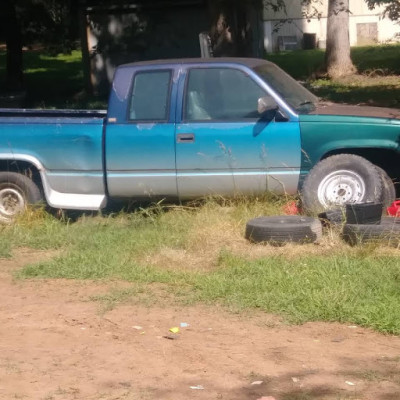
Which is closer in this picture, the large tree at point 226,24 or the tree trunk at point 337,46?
the large tree at point 226,24

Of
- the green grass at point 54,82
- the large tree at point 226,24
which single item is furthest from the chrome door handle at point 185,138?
the green grass at point 54,82

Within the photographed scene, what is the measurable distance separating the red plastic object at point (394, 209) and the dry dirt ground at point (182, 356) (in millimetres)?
2676

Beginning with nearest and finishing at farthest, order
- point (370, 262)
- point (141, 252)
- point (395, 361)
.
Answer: point (395, 361), point (370, 262), point (141, 252)

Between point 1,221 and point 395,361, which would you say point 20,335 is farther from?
point 1,221

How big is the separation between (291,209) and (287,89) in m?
1.31

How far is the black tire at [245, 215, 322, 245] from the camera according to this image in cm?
809

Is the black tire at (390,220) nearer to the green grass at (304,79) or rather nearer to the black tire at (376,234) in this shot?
the black tire at (376,234)

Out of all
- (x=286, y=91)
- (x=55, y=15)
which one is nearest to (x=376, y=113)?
(x=286, y=91)

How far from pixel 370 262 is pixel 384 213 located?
138cm

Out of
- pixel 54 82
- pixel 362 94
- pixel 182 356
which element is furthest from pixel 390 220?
pixel 54 82

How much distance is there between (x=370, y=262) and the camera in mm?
7551

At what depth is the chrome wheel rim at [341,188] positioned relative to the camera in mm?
8875

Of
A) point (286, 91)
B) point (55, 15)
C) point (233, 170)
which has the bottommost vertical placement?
point (233, 170)

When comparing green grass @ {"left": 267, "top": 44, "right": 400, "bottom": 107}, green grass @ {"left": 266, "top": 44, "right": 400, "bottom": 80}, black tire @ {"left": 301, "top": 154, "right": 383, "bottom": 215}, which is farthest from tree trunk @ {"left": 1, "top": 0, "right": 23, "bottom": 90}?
black tire @ {"left": 301, "top": 154, "right": 383, "bottom": 215}
